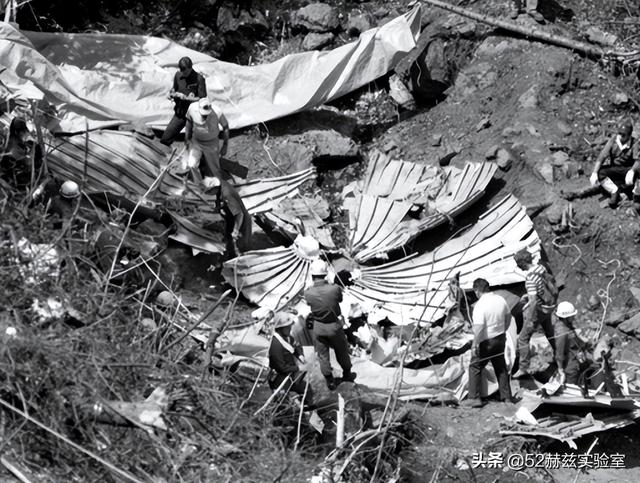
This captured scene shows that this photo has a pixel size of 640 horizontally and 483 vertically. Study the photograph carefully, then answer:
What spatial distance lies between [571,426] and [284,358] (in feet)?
8.42

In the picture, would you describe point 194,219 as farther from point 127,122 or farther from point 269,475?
point 269,475

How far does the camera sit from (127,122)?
45.0ft

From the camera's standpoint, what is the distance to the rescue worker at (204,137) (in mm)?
12523

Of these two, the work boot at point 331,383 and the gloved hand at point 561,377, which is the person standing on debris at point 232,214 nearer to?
the work boot at point 331,383

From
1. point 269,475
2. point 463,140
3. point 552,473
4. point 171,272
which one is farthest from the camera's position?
point 463,140

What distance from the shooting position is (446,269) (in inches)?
504

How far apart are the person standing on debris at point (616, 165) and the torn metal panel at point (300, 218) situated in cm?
262

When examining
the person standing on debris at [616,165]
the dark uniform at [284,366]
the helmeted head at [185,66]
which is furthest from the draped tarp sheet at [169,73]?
the dark uniform at [284,366]

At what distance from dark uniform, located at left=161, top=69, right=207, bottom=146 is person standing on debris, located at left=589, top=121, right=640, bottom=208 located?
3.89 metres

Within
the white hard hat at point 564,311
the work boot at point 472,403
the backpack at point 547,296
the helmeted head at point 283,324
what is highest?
the helmeted head at point 283,324

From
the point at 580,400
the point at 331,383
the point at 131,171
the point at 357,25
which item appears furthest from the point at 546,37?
the point at 331,383

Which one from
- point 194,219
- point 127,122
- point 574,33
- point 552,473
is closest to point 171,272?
point 194,219

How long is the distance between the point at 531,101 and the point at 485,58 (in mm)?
1035

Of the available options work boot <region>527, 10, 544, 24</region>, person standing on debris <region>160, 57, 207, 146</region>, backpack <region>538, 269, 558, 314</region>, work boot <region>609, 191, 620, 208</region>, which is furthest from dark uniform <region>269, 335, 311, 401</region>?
work boot <region>527, 10, 544, 24</region>
